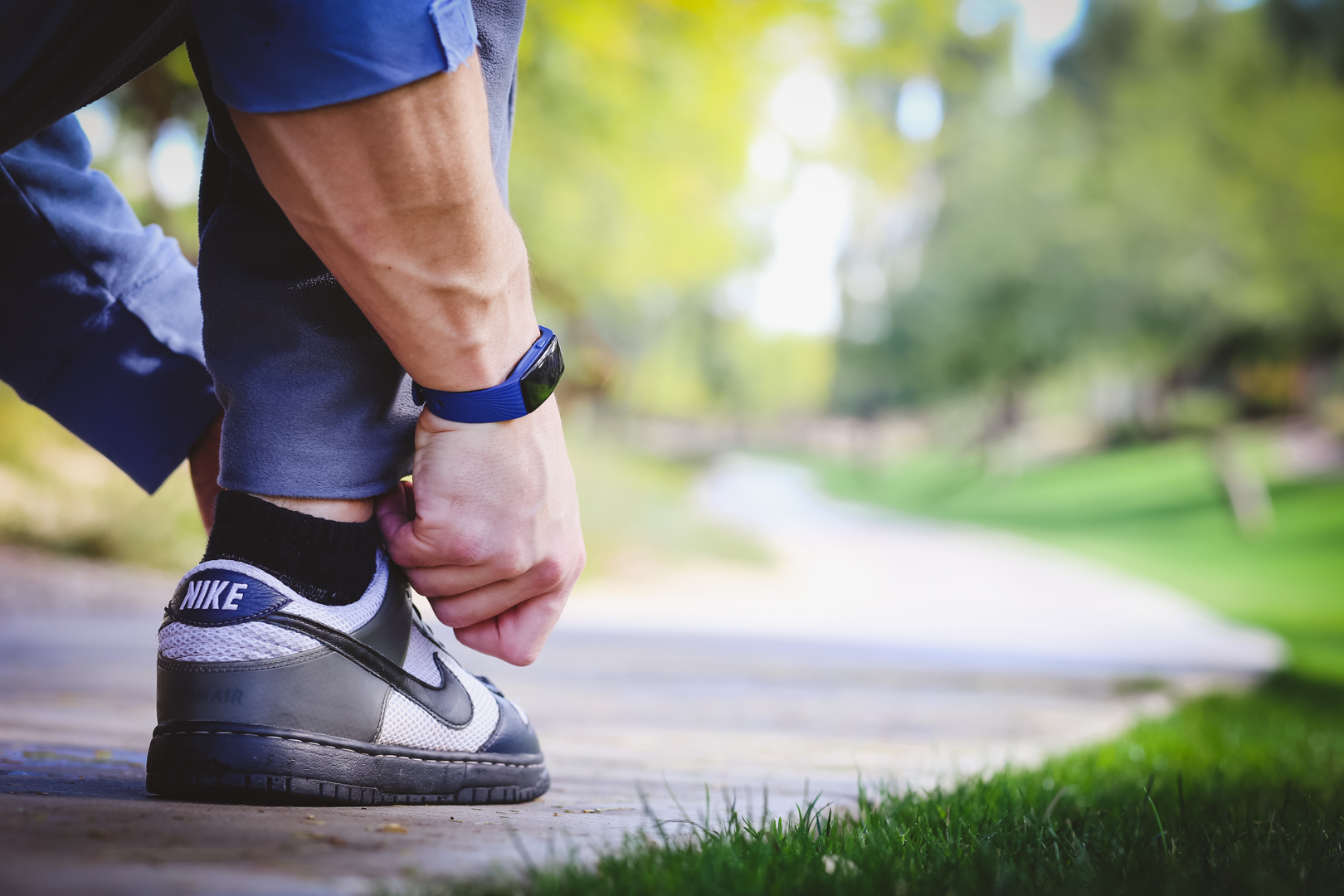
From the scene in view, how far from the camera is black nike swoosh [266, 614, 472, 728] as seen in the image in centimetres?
123

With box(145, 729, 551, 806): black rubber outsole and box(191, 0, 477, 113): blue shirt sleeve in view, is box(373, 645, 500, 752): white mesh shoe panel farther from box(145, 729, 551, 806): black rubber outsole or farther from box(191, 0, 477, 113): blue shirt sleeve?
box(191, 0, 477, 113): blue shirt sleeve

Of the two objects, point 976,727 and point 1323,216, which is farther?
point 1323,216

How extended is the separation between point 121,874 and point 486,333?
0.66 m

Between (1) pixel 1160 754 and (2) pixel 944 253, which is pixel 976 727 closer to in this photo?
(1) pixel 1160 754

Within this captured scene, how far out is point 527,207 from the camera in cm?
1125

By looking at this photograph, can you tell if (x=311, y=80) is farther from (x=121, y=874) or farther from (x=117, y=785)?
(x=117, y=785)

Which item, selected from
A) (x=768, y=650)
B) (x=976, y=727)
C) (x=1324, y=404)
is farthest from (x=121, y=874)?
(x=1324, y=404)

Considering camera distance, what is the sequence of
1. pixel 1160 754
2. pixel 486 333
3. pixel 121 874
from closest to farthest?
pixel 121 874, pixel 486 333, pixel 1160 754

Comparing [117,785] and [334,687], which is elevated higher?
[334,687]

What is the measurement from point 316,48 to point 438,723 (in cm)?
86

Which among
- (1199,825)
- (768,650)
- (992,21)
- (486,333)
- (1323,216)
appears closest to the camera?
(486,333)

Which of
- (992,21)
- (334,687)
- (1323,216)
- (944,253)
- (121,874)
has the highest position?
(944,253)

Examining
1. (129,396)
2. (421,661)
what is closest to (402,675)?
(421,661)

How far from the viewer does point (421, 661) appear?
1.35 metres
